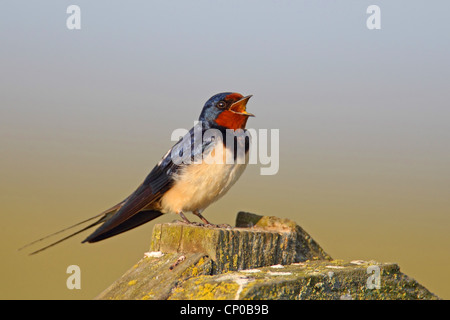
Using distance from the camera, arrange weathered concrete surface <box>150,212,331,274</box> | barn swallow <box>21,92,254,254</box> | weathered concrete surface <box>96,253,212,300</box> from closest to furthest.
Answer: weathered concrete surface <box>96,253,212,300</box>
weathered concrete surface <box>150,212,331,274</box>
barn swallow <box>21,92,254,254</box>

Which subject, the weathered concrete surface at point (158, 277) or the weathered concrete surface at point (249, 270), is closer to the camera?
the weathered concrete surface at point (249, 270)

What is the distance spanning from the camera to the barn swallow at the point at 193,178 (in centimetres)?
429

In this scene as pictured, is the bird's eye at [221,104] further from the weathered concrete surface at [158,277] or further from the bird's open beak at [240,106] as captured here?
the weathered concrete surface at [158,277]

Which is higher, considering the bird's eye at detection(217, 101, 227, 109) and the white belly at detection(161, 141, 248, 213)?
the bird's eye at detection(217, 101, 227, 109)

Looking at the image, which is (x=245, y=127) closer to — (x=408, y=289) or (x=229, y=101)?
(x=229, y=101)

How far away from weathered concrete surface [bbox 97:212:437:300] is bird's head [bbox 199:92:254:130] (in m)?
1.04

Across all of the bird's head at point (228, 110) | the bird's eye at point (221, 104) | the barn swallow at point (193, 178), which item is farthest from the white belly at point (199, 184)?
the bird's eye at point (221, 104)

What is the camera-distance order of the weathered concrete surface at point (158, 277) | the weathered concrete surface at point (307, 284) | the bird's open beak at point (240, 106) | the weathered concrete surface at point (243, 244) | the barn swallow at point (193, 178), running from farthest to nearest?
the bird's open beak at point (240, 106) → the barn swallow at point (193, 178) → the weathered concrete surface at point (243, 244) → the weathered concrete surface at point (158, 277) → the weathered concrete surface at point (307, 284)

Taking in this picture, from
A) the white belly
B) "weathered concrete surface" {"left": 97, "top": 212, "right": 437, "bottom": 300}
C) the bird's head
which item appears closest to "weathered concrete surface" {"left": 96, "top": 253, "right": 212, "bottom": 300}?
"weathered concrete surface" {"left": 97, "top": 212, "right": 437, "bottom": 300}

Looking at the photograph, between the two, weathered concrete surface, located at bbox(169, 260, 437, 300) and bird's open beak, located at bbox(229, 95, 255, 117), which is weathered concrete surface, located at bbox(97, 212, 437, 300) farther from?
bird's open beak, located at bbox(229, 95, 255, 117)

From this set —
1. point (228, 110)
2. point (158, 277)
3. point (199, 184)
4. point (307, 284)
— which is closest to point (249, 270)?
point (307, 284)

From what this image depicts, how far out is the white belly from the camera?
14.1ft

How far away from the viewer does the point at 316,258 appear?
3619mm
